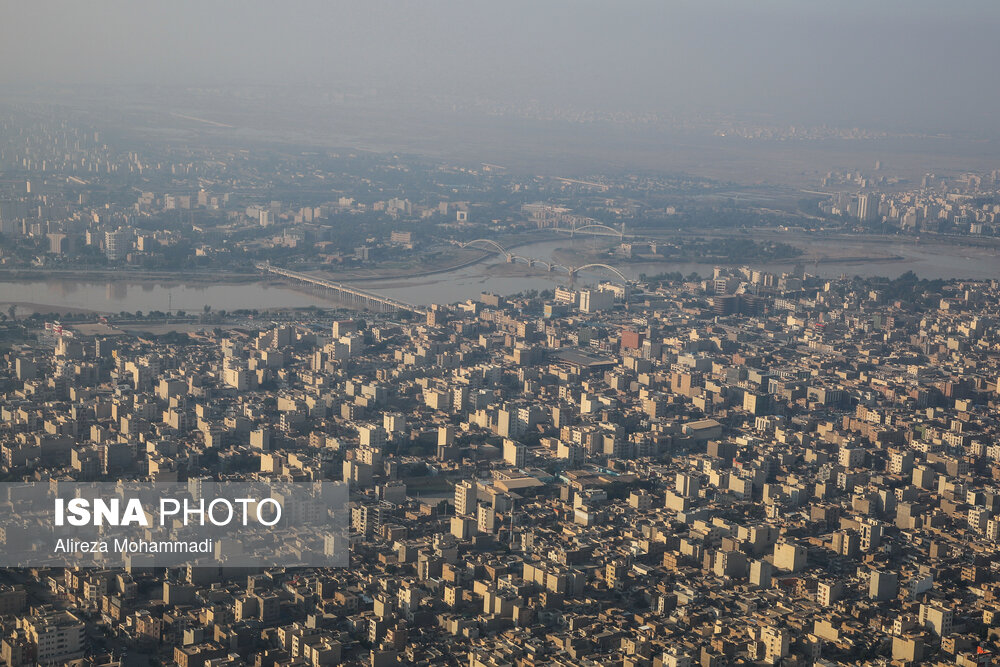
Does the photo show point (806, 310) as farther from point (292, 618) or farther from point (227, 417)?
point (292, 618)

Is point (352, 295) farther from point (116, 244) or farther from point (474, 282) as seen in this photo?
point (116, 244)

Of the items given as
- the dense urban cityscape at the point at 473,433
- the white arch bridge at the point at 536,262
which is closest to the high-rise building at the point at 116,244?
the dense urban cityscape at the point at 473,433

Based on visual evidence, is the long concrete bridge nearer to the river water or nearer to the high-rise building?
the river water

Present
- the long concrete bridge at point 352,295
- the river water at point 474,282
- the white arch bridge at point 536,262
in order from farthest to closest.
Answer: the white arch bridge at point 536,262 < the long concrete bridge at point 352,295 < the river water at point 474,282

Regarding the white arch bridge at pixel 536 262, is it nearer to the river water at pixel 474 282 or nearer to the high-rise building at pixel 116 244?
the river water at pixel 474 282

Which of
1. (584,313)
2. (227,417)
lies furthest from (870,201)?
(227,417)

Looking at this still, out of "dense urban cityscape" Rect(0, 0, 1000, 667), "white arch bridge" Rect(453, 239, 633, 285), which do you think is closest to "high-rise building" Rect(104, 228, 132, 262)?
"dense urban cityscape" Rect(0, 0, 1000, 667)
